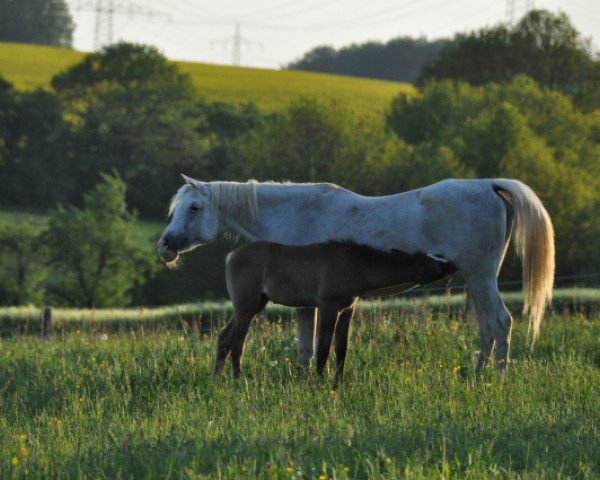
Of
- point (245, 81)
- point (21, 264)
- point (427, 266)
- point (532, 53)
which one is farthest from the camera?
point (245, 81)

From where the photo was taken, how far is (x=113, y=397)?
339 inches

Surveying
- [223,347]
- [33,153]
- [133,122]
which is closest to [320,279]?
[223,347]

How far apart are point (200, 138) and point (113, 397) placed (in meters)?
64.2

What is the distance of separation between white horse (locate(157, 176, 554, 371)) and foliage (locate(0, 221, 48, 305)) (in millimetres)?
46508

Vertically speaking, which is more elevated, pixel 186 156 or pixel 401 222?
→ pixel 401 222

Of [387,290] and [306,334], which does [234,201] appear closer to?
[306,334]

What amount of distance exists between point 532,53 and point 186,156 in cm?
2533

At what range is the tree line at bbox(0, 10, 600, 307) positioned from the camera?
54.0 meters

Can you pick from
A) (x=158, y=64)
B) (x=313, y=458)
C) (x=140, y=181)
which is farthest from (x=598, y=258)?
(x=313, y=458)

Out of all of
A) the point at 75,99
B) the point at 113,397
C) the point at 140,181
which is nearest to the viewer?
the point at 113,397

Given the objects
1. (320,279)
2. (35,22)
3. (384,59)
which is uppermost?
(35,22)

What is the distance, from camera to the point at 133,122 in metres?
68.4

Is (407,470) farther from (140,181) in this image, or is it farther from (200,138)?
(200,138)

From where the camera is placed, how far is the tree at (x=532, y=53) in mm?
72375
